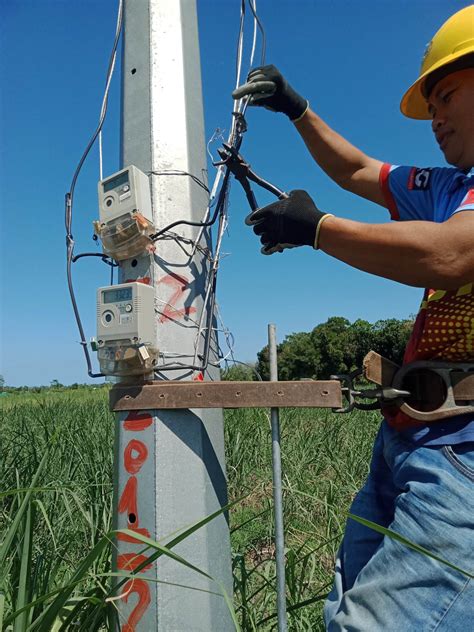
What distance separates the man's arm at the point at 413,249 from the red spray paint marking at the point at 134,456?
660 mm

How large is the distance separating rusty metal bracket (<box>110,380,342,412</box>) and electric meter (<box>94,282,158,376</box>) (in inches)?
2.9

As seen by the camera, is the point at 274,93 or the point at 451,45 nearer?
the point at 451,45

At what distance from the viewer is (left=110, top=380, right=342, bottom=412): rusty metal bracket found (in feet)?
4.04

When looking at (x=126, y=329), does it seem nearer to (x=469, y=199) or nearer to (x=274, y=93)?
(x=469, y=199)

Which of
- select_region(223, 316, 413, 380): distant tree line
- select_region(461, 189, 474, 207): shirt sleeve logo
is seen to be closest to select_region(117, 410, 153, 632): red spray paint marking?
select_region(461, 189, 474, 207): shirt sleeve logo

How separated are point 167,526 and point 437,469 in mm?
617

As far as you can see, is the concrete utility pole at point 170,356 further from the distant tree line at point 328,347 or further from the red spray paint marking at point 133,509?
the distant tree line at point 328,347

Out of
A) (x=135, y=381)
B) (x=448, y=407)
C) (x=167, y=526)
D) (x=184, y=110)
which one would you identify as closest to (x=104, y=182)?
(x=184, y=110)

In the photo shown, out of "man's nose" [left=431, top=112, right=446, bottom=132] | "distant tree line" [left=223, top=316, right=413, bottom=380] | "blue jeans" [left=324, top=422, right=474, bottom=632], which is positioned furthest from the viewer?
"distant tree line" [left=223, top=316, right=413, bottom=380]

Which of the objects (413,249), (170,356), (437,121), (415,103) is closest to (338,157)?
(415,103)

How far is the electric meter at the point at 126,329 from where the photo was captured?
128 cm

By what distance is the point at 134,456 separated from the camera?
1294 mm

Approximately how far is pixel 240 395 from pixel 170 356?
22cm

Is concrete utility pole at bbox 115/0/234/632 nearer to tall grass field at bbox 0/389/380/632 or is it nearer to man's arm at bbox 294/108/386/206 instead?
tall grass field at bbox 0/389/380/632
